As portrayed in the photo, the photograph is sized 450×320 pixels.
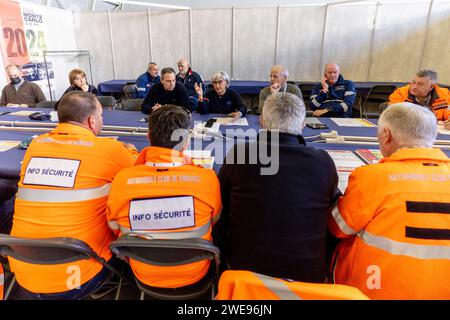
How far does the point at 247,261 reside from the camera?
1.09 meters

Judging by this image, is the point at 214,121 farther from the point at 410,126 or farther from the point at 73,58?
the point at 73,58

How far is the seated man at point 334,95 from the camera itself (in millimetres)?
3348

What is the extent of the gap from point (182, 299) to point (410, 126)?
3.87ft

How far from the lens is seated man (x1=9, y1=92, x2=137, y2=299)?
45.8 inches

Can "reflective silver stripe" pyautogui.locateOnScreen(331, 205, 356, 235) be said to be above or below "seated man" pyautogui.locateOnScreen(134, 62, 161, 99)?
below

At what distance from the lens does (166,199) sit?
1044 mm

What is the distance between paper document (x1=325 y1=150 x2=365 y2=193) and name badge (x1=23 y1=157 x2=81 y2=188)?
4.11 feet

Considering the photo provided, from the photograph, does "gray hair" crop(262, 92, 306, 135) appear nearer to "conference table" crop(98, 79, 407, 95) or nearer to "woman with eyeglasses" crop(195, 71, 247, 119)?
"woman with eyeglasses" crop(195, 71, 247, 119)

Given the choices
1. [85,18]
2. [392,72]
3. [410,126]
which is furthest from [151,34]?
[410,126]

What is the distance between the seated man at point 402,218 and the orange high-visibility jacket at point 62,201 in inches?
41.6

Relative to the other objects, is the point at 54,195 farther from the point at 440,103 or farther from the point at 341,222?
the point at 440,103

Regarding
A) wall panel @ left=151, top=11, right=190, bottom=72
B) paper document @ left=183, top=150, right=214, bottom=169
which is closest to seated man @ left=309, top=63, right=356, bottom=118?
paper document @ left=183, top=150, right=214, bottom=169

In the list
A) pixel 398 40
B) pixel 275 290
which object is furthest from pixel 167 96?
pixel 398 40

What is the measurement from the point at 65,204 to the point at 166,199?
47cm
